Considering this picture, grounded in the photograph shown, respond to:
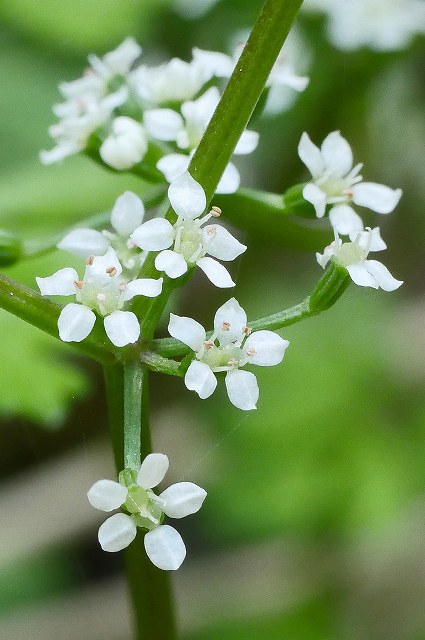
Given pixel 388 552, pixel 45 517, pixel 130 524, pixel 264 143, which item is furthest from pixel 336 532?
pixel 130 524

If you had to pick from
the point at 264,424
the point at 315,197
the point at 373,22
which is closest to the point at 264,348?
the point at 315,197

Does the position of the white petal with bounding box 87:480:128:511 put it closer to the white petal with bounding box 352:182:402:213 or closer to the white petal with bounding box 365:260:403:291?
the white petal with bounding box 365:260:403:291

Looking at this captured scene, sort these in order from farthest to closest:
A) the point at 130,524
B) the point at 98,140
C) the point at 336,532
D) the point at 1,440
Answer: the point at 1,440, the point at 336,532, the point at 98,140, the point at 130,524

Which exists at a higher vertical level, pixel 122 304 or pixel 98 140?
pixel 98 140

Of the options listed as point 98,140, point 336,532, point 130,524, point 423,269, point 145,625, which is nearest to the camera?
point 130,524

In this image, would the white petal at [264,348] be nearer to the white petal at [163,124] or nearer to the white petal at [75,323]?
the white petal at [75,323]

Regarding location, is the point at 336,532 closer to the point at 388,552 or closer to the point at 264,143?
the point at 388,552

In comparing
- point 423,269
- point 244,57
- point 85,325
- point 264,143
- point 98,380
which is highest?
point 264,143
